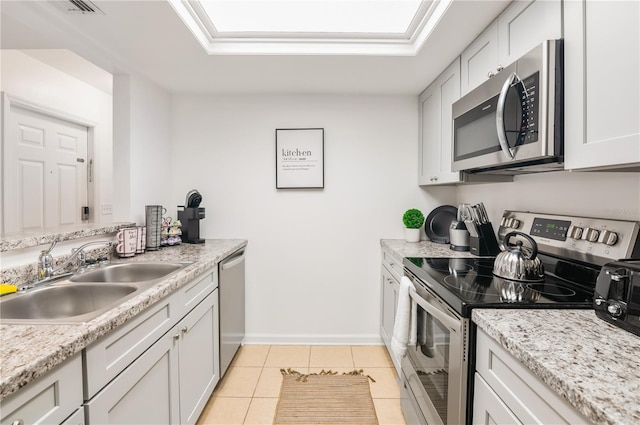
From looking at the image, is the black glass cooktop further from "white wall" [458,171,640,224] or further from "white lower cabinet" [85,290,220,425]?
"white lower cabinet" [85,290,220,425]

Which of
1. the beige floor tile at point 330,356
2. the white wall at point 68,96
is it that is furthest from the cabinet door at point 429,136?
the white wall at point 68,96

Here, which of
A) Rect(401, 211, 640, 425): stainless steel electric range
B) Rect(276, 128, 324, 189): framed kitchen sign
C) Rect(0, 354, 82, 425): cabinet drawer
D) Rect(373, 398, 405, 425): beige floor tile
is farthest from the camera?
Rect(276, 128, 324, 189): framed kitchen sign

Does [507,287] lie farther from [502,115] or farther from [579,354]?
[502,115]

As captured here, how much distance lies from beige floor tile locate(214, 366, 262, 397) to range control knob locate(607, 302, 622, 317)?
6.49ft

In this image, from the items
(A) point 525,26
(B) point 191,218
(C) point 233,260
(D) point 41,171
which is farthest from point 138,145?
(A) point 525,26

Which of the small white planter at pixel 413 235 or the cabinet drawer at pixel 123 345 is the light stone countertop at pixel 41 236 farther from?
the small white planter at pixel 413 235

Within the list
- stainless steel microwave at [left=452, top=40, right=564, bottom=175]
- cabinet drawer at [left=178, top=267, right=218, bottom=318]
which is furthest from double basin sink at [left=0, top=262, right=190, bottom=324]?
stainless steel microwave at [left=452, top=40, right=564, bottom=175]

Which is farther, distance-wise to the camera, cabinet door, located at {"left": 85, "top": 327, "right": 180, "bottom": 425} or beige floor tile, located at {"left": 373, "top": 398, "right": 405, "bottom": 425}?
beige floor tile, located at {"left": 373, "top": 398, "right": 405, "bottom": 425}

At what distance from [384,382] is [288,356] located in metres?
0.81

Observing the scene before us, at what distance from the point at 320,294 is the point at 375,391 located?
36.2 inches

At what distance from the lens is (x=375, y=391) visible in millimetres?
2113

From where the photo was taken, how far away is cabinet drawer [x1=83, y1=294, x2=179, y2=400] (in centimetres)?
92

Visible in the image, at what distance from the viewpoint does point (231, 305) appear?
2.34 meters

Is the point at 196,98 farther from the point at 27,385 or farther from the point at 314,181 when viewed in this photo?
the point at 27,385
